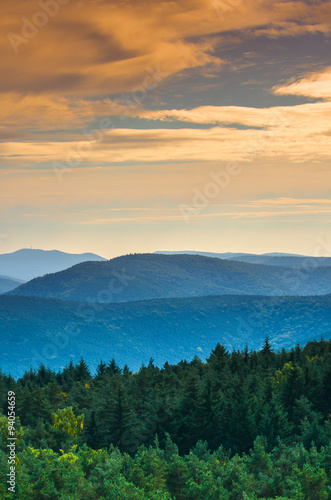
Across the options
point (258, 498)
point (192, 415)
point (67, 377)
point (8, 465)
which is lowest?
point (258, 498)

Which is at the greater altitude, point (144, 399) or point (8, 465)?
point (144, 399)

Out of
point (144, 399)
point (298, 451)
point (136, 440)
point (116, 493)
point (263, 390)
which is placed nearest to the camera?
point (116, 493)

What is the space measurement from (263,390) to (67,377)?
6893 cm

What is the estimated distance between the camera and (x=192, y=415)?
76.2m

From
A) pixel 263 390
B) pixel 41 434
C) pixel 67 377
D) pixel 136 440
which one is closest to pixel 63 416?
pixel 41 434

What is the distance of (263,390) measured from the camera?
8131 centimetres

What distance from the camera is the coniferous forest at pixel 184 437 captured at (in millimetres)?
50750

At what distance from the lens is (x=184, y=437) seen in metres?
76.5

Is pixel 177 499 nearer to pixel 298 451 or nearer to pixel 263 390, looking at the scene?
pixel 298 451

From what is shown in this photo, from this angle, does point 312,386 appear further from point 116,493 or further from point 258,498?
point 116,493

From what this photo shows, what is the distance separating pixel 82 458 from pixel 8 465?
1019cm

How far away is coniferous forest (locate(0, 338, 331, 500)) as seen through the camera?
50.8 metres

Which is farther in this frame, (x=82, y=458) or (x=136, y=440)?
(x=136, y=440)

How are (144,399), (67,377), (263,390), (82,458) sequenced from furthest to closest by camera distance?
1. (67,377)
2. (144,399)
3. (263,390)
4. (82,458)
